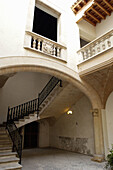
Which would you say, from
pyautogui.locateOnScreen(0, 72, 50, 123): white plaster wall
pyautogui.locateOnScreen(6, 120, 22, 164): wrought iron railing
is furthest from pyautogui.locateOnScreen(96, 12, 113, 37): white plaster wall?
Result: pyautogui.locateOnScreen(6, 120, 22, 164): wrought iron railing

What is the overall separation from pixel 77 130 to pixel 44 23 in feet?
18.9

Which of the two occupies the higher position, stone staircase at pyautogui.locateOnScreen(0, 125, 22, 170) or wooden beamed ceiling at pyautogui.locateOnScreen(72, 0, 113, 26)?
wooden beamed ceiling at pyautogui.locateOnScreen(72, 0, 113, 26)

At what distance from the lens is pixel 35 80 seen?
30.0 feet

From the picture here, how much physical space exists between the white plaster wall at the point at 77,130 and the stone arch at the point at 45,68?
1415 mm

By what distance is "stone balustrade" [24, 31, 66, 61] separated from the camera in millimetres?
4047

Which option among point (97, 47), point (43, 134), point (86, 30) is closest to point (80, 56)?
point (97, 47)

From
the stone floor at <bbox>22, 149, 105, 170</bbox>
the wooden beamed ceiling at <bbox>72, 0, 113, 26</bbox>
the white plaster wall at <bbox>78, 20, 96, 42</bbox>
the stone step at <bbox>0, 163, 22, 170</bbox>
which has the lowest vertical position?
the stone floor at <bbox>22, 149, 105, 170</bbox>

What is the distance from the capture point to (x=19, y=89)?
8086 mm

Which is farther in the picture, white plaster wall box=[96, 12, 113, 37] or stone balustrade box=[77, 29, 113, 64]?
white plaster wall box=[96, 12, 113, 37]

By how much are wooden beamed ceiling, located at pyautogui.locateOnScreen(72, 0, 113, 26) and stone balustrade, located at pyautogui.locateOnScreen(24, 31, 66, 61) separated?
2190mm

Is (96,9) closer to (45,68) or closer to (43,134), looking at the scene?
(45,68)

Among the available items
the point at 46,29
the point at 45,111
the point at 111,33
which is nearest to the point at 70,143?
the point at 45,111

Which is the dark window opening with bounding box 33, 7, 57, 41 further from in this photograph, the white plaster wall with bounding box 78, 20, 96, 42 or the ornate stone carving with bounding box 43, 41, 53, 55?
the ornate stone carving with bounding box 43, 41, 53, 55

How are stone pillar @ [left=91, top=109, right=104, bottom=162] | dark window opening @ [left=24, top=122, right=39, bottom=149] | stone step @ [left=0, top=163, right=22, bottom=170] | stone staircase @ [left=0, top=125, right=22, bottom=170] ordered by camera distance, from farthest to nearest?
dark window opening @ [left=24, top=122, right=39, bottom=149], stone pillar @ [left=91, top=109, right=104, bottom=162], stone staircase @ [left=0, top=125, right=22, bottom=170], stone step @ [left=0, top=163, right=22, bottom=170]
